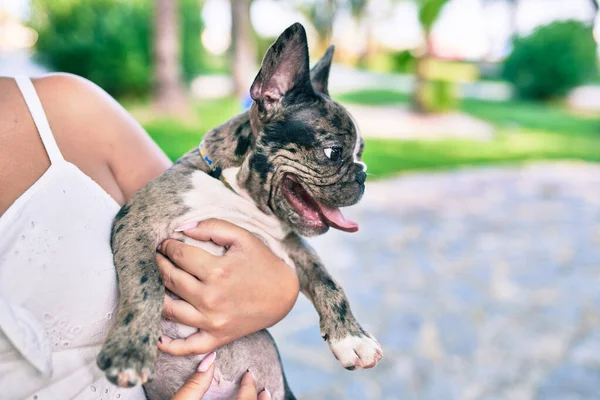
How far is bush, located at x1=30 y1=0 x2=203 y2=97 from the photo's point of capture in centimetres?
1280

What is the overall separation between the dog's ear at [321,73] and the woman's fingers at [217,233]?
0.72 meters

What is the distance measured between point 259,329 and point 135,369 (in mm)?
493

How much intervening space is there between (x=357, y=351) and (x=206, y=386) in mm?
513

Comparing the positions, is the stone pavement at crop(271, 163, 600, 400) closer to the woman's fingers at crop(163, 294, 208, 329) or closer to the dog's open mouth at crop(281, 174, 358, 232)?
the dog's open mouth at crop(281, 174, 358, 232)

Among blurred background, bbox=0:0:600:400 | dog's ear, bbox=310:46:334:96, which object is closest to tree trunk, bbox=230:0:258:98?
blurred background, bbox=0:0:600:400

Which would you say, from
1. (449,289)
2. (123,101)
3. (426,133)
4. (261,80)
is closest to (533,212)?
(449,289)

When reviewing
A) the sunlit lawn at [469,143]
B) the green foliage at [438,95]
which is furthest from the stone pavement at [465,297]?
the green foliage at [438,95]

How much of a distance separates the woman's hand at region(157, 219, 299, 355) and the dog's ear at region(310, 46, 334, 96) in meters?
0.72

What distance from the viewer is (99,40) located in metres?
12.9

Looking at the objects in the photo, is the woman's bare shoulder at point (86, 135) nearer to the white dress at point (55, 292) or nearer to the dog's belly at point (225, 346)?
the white dress at point (55, 292)

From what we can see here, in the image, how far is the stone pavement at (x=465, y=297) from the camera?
4992mm

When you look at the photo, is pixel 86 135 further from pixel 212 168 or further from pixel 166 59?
pixel 166 59

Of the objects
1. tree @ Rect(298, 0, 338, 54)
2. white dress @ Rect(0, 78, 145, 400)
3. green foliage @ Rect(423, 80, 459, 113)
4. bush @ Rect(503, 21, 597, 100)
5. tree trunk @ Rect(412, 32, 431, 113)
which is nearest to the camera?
white dress @ Rect(0, 78, 145, 400)

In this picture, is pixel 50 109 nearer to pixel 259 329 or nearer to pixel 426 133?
pixel 259 329
